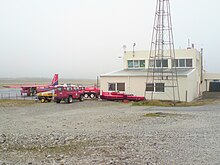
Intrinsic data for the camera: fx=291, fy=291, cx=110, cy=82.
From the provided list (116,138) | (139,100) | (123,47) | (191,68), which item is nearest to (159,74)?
(139,100)

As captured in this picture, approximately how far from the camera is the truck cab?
29.9 metres

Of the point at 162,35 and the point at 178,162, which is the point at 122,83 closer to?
the point at 162,35

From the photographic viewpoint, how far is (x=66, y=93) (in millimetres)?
30328

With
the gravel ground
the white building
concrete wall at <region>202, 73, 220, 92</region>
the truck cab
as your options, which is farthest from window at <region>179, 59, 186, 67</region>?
the gravel ground

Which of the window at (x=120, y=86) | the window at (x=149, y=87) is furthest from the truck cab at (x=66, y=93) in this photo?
the window at (x=149, y=87)

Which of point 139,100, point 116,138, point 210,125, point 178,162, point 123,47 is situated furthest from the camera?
point 123,47

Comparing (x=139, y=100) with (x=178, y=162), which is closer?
(x=178, y=162)

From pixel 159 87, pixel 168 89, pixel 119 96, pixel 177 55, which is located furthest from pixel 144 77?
pixel 177 55

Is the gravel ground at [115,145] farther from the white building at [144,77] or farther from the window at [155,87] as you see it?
the window at [155,87]

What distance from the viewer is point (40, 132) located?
1296 centimetres

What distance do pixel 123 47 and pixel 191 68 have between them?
9736 mm

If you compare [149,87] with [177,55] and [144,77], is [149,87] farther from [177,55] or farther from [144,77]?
[177,55]

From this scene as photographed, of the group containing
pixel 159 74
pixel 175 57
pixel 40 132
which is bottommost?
pixel 40 132

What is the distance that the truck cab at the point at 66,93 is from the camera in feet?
98.2
